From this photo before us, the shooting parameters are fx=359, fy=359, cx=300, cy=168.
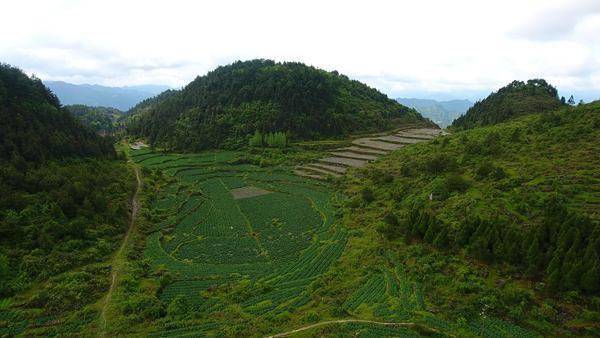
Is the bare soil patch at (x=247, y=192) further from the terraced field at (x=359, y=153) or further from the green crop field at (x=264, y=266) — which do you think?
the terraced field at (x=359, y=153)

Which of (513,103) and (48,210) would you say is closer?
(48,210)

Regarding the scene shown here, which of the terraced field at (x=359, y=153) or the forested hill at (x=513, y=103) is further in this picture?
the forested hill at (x=513, y=103)

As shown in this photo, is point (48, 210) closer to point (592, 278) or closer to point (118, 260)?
point (118, 260)

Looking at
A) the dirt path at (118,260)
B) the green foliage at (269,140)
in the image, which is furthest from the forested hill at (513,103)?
the dirt path at (118,260)

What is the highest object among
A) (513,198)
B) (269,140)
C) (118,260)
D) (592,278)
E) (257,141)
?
(269,140)

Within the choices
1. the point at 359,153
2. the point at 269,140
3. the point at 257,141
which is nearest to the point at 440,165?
the point at 359,153

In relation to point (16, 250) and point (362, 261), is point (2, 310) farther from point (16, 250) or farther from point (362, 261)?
point (362, 261)

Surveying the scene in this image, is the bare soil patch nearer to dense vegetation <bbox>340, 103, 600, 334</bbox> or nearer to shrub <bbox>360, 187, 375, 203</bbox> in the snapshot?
dense vegetation <bbox>340, 103, 600, 334</bbox>
